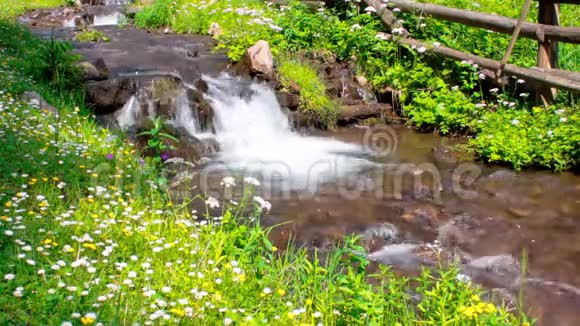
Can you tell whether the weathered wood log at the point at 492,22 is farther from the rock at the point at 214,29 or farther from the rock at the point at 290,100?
the rock at the point at 214,29

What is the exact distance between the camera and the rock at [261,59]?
10.4 metres

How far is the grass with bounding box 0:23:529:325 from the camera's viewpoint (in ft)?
11.4

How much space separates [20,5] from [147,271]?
1633 cm

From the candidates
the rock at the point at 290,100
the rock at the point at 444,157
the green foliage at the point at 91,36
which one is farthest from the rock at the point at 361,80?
the green foliage at the point at 91,36

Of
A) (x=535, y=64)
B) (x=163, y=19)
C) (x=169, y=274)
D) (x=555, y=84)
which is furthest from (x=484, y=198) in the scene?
(x=163, y=19)

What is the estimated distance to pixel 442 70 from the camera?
9.82 meters

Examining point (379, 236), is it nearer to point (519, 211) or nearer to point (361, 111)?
point (519, 211)

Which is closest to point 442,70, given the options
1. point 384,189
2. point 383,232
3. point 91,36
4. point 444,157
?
point 444,157

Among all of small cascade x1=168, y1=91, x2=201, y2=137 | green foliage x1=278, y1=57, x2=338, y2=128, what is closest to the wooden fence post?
green foliage x1=278, y1=57, x2=338, y2=128

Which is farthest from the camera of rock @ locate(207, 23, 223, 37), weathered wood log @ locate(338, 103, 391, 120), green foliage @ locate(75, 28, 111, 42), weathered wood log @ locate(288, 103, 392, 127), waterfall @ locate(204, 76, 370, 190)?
rock @ locate(207, 23, 223, 37)

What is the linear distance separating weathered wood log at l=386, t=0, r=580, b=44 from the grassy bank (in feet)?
0.90

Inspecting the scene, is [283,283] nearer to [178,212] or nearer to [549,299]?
[178,212]

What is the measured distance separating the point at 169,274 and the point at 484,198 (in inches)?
173

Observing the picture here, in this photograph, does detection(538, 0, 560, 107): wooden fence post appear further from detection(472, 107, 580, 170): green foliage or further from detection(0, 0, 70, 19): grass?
detection(0, 0, 70, 19): grass
